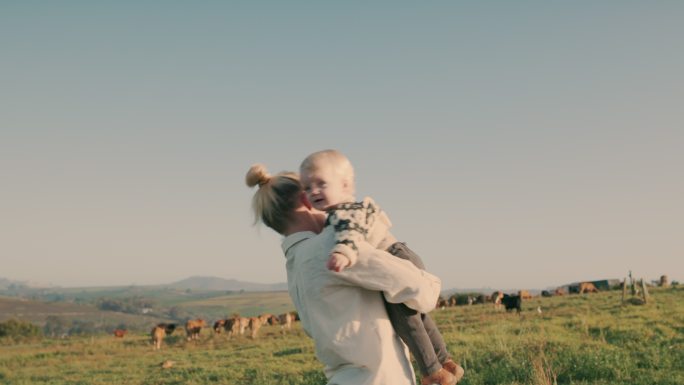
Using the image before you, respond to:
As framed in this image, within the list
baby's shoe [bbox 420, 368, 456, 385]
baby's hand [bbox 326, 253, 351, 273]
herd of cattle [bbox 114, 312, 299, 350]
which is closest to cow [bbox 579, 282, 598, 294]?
herd of cattle [bbox 114, 312, 299, 350]

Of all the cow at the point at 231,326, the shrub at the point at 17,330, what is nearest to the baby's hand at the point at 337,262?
the cow at the point at 231,326

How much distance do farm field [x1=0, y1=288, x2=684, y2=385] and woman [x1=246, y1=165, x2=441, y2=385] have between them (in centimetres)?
515

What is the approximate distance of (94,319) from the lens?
398 ft

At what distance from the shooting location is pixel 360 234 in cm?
284

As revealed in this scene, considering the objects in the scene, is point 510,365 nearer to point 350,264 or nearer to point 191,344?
point 350,264

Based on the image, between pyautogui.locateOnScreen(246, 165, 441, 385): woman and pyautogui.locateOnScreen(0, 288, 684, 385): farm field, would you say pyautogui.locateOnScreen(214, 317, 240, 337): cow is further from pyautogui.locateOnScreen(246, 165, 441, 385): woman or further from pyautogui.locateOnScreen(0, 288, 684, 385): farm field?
pyautogui.locateOnScreen(246, 165, 441, 385): woman

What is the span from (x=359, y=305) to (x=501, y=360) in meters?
8.30

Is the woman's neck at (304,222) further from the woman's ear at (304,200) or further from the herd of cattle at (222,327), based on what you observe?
the herd of cattle at (222,327)

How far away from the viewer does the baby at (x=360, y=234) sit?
2.81 meters

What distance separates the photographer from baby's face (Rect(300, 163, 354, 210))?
307 centimetres

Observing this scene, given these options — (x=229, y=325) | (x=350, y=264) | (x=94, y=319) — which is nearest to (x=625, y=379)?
(x=350, y=264)

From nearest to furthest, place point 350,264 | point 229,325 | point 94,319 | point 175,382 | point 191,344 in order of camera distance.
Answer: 1. point 350,264
2. point 175,382
3. point 191,344
4. point 229,325
5. point 94,319

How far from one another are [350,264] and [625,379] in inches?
309

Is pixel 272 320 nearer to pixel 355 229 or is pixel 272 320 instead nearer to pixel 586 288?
pixel 586 288
